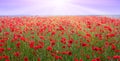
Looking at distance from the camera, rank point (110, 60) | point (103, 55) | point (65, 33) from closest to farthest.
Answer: point (110, 60), point (103, 55), point (65, 33)

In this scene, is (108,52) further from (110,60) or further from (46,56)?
(46,56)

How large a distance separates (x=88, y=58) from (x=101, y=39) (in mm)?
2287

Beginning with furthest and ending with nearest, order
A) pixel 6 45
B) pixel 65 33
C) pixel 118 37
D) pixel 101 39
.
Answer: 1. pixel 65 33
2. pixel 118 37
3. pixel 101 39
4. pixel 6 45

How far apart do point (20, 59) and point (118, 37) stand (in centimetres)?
444

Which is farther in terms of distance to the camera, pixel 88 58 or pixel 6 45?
pixel 6 45

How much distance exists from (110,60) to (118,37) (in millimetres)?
3224

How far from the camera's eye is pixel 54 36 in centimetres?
950

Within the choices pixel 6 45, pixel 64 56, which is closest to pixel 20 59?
pixel 64 56

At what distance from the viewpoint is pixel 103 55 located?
22.4 ft

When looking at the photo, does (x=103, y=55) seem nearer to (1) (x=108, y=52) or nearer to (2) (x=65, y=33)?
(1) (x=108, y=52)

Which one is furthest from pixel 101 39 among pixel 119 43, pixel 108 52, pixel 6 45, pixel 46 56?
pixel 6 45

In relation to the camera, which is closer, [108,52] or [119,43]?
[108,52]

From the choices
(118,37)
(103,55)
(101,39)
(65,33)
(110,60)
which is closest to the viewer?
(110,60)

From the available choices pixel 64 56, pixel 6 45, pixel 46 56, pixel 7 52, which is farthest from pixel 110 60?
pixel 6 45
